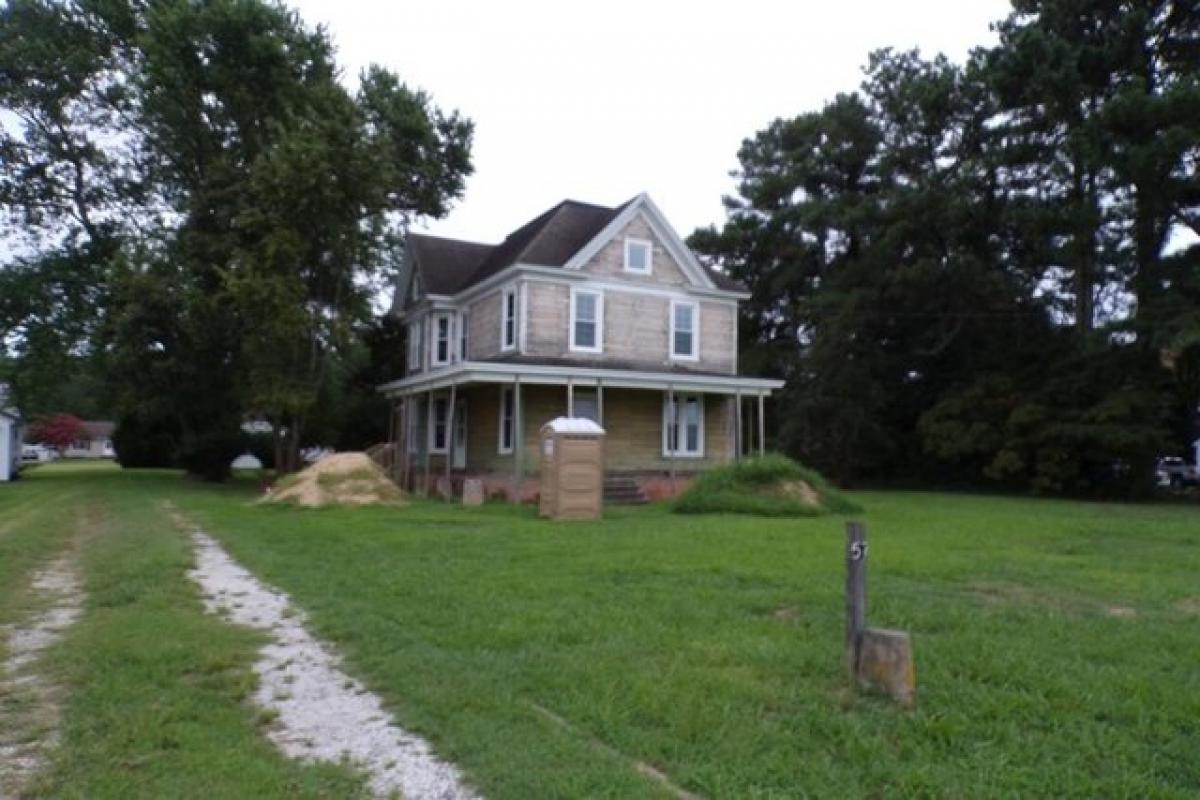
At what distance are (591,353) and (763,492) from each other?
7.57 metres

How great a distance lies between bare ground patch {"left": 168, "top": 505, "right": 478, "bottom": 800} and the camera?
3.97 meters

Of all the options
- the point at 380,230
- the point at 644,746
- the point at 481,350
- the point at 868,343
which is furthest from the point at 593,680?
the point at 868,343

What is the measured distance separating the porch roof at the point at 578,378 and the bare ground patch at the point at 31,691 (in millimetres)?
11771

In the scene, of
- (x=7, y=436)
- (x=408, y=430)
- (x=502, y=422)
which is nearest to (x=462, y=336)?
(x=408, y=430)

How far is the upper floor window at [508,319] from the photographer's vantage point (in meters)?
23.6

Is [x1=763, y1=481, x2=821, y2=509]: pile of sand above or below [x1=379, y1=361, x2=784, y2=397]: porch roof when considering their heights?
below

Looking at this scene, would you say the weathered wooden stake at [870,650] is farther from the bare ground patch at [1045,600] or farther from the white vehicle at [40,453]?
the white vehicle at [40,453]

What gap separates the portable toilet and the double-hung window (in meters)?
6.57

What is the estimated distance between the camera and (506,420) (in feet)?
76.4

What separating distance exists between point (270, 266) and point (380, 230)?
12.8 ft

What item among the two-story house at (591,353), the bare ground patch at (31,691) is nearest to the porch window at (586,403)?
the two-story house at (591,353)

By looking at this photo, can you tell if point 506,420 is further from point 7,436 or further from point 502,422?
point 7,436

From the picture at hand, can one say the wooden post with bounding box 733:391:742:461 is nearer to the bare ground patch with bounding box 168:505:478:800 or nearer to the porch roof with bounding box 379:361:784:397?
the porch roof with bounding box 379:361:784:397

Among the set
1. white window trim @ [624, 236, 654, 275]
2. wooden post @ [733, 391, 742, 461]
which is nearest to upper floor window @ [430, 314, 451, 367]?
white window trim @ [624, 236, 654, 275]
